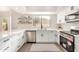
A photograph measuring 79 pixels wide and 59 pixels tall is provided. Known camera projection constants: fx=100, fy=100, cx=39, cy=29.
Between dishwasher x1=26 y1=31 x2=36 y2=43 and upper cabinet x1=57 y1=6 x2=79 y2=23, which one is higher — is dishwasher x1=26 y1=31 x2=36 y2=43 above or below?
below

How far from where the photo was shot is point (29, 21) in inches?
217

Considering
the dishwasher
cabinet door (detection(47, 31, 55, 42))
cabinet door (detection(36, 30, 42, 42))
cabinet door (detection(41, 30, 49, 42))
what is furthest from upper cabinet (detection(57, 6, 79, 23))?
the dishwasher

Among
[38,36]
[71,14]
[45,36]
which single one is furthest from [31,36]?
[71,14]

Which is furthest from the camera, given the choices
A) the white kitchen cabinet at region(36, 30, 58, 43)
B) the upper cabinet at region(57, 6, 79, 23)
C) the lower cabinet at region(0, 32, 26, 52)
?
the white kitchen cabinet at region(36, 30, 58, 43)

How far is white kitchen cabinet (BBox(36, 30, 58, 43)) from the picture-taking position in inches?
191

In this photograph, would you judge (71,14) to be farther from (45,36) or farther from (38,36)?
(38,36)

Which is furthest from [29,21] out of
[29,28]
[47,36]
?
[47,36]

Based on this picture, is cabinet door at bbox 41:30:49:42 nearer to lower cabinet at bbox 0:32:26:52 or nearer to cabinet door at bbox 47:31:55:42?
cabinet door at bbox 47:31:55:42

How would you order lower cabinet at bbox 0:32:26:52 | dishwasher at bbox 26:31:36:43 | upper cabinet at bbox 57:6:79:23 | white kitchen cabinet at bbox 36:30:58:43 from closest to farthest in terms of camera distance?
lower cabinet at bbox 0:32:26:52 < upper cabinet at bbox 57:6:79:23 < white kitchen cabinet at bbox 36:30:58:43 < dishwasher at bbox 26:31:36:43

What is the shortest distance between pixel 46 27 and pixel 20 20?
1449 millimetres

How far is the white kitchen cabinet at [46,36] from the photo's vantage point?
15.9 feet

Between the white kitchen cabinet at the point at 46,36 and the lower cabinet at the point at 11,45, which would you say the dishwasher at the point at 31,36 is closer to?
the white kitchen cabinet at the point at 46,36

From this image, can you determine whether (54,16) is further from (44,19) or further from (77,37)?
(77,37)
